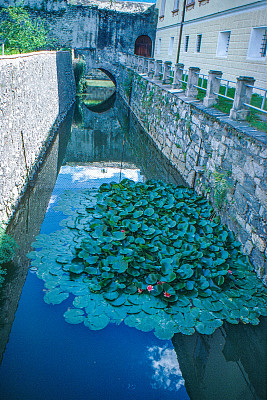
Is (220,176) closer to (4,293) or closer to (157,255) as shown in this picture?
(157,255)

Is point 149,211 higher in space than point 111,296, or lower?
higher

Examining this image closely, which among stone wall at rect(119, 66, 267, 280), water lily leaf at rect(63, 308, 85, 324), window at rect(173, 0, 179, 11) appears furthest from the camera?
window at rect(173, 0, 179, 11)

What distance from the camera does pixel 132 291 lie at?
4.51 meters

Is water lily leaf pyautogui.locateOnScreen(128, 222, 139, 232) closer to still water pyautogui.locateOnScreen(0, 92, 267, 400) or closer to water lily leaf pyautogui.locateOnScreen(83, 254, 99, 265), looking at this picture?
water lily leaf pyautogui.locateOnScreen(83, 254, 99, 265)

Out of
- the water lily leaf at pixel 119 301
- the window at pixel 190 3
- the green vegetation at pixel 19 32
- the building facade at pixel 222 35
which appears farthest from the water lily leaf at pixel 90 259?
the green vegetation at pixel 19 32

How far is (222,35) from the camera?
12055 mm

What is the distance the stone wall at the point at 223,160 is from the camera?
16.3 feet

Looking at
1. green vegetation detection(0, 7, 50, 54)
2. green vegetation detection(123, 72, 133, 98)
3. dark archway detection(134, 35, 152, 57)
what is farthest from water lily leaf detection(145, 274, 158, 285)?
dark archway detection(134, 35, 152, 57)

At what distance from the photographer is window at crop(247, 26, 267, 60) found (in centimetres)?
972

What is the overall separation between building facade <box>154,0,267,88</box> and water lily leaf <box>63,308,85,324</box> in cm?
813

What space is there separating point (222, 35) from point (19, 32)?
1470cm

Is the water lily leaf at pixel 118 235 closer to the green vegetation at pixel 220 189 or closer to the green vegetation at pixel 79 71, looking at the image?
the green vegetation at pixel 220 189

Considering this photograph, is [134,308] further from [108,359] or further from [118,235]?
[118,235]

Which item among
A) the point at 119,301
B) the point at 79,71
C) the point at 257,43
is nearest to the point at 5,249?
the point at 119,301
